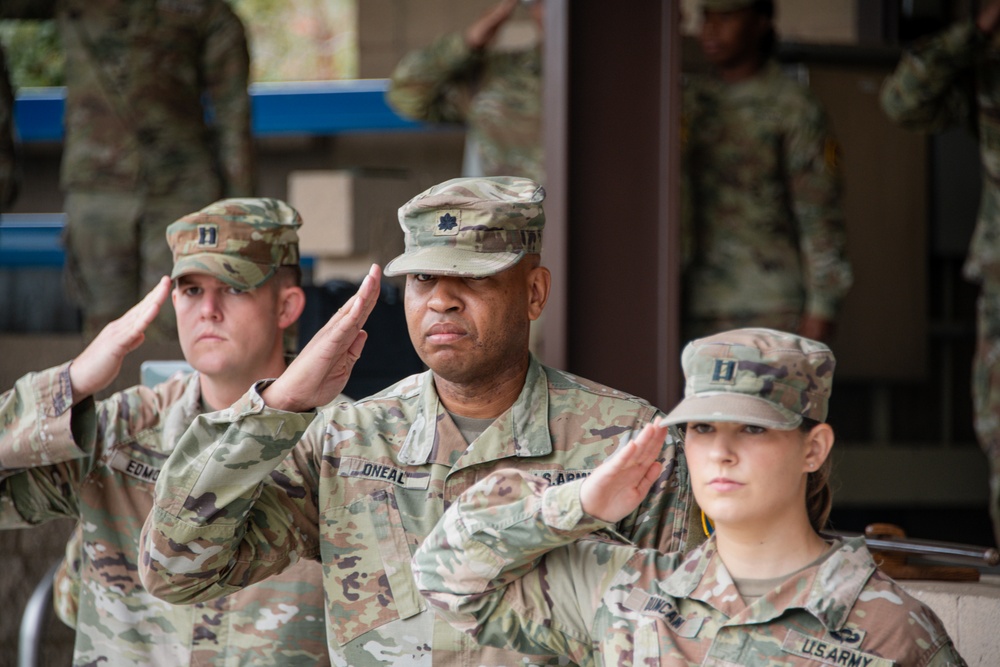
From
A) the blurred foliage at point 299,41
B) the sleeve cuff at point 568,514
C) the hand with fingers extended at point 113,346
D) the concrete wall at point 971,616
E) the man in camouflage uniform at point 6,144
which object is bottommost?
the concrete wall at point 971,616

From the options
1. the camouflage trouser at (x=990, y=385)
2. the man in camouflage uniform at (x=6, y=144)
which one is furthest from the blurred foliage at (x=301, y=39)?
the camouflage trouser at (x=990, y=385)

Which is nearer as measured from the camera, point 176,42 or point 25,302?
point 176,42

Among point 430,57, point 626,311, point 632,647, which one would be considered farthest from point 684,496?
point 430,57

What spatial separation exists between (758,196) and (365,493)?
10.2ft

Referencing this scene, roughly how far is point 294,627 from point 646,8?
6.19ft

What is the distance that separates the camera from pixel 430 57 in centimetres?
544

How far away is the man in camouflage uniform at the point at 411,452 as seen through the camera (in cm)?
242

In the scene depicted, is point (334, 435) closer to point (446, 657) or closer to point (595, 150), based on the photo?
point (446, 657)

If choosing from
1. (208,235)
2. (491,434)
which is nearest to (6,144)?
(208,235)

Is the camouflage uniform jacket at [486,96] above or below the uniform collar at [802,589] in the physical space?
above

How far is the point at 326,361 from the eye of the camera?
7.86 ft

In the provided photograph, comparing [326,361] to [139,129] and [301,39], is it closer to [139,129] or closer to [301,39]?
[139,129]

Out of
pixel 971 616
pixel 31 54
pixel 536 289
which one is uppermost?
pixel 31 54

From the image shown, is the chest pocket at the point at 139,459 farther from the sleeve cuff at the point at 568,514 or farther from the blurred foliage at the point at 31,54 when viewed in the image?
the blurred foliage at the point at 31,54
